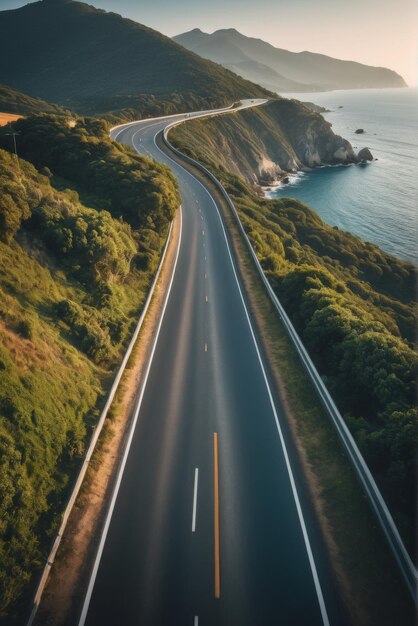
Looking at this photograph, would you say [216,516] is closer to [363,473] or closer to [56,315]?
[363,473]

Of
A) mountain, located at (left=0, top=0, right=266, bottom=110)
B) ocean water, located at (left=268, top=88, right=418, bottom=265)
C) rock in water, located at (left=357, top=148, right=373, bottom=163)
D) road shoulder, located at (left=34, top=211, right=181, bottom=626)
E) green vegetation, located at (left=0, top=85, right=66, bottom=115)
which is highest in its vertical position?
mountain, located at (left=0, top=0, right=266, bottom=110)

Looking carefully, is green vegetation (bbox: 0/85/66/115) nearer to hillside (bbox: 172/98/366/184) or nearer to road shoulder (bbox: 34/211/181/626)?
hillside (bbox: 172/98/366/184)

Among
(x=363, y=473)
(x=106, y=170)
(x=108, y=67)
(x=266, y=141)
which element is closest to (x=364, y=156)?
(x=266, y=141)

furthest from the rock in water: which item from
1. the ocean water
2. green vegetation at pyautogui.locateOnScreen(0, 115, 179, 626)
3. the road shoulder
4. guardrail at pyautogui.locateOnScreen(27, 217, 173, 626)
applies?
the road shoulder

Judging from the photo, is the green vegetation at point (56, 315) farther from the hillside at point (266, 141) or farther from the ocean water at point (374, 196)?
the hillside at point (266, 141)

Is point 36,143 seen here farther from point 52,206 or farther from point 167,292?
point 167,292

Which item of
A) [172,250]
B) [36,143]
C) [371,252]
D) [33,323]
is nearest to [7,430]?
[33,323]

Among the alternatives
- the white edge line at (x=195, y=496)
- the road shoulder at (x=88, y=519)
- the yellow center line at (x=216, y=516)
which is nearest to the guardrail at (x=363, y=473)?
the yellow center line at (x=216, y=516)
